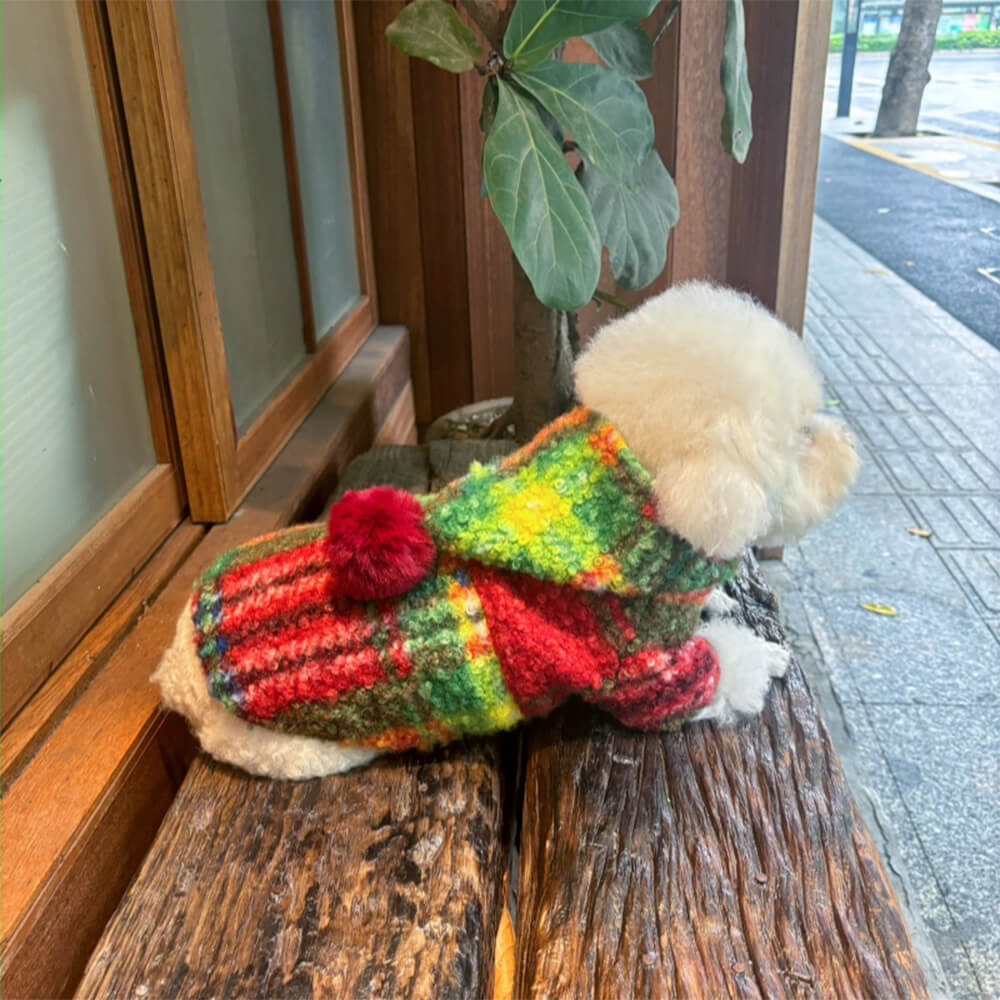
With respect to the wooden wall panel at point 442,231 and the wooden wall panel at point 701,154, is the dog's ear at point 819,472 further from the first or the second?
the wooden wall panel at point 442,231

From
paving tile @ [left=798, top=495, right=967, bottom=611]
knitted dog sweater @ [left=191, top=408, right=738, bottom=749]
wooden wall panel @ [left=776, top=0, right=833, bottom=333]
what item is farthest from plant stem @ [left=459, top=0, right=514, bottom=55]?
paving tile @ [left=798, top=495, right=967, bottom=611]

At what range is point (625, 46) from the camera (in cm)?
121

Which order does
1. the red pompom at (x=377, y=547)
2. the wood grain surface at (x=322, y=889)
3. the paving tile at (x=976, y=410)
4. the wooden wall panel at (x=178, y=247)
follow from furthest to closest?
1. the paving tile at (x=976, y=410)
2. the wooden wall panel at (x=178, y=247)
3. the red pompom at (x=377, y=547)
4. the wood grain surface at (x=322, y=889)

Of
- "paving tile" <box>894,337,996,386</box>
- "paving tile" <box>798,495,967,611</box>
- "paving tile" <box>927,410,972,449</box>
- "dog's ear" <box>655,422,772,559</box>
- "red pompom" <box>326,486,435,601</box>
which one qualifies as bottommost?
"paving tile" <box>798,495,967,611</box>

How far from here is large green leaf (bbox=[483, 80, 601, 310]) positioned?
952 millimetres

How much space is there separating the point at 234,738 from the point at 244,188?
91cm

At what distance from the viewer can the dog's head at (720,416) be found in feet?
2.53

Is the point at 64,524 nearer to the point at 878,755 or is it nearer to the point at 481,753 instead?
the point at 481,753

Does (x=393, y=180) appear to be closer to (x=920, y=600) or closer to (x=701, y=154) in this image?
(x=701, y=154)

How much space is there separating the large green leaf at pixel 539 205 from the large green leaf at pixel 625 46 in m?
0.28

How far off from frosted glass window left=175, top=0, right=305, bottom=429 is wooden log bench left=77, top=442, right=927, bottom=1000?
727mm

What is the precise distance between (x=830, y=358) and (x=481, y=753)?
2056mm

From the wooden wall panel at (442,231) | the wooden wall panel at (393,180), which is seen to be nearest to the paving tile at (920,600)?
the wooden wall panel at (442,231)

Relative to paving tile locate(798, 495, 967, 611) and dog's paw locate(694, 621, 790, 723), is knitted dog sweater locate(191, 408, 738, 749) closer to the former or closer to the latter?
dog's paw locate(694, 621, 790, 723)
